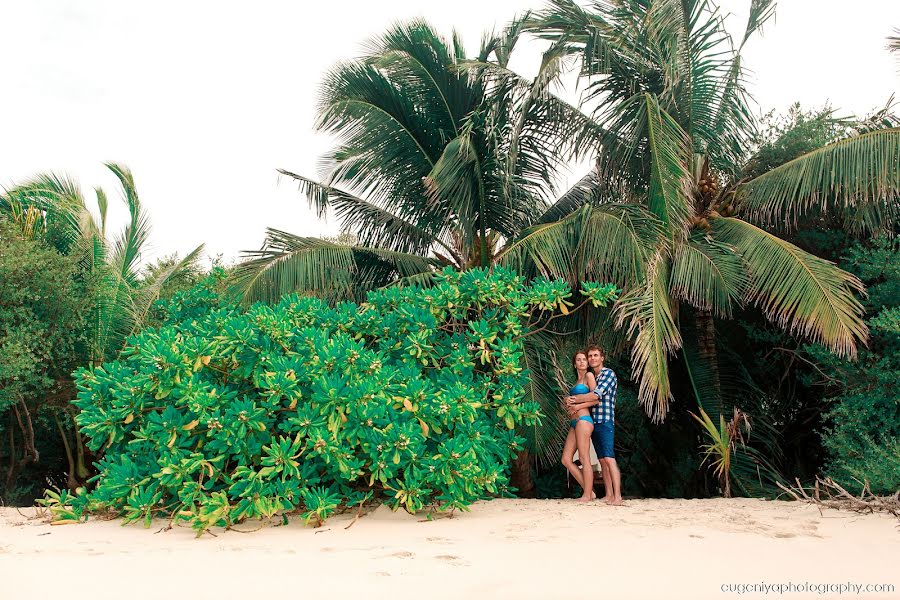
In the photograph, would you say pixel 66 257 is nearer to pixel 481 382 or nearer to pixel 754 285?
pixel 481 382

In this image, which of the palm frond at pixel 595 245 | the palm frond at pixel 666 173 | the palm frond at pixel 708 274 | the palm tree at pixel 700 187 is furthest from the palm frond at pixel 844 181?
the palm frond at pixel 595 245

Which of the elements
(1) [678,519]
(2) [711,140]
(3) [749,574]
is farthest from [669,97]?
(3) [749,574]

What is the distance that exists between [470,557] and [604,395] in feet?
9.50

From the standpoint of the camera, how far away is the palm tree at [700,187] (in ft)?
25.4

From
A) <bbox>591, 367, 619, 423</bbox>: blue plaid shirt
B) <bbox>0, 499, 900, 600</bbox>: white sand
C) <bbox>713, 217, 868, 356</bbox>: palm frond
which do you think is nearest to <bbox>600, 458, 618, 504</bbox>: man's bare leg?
<bbox>591, 367, 619, 423</bbox>: blue plaid shirt

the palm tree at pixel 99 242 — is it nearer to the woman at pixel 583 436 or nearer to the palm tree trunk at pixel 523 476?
the palm tree trunk at pixel 523 476

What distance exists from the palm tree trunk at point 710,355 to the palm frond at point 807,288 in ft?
Answer: 3.74

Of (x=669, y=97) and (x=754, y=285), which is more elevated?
(x=669, y=97)

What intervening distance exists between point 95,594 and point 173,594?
1.27 feet

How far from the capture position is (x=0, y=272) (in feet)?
36.9

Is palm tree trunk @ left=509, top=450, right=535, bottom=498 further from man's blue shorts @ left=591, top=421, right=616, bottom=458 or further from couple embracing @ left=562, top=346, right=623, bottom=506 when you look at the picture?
man's blue shorts @ left=591, top=421, right=616, bottom=458

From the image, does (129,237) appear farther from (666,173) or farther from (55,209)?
(666,173)

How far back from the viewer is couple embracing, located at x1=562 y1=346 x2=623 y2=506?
6.96 m

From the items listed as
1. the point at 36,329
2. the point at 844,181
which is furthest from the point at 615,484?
the point at 36,329
